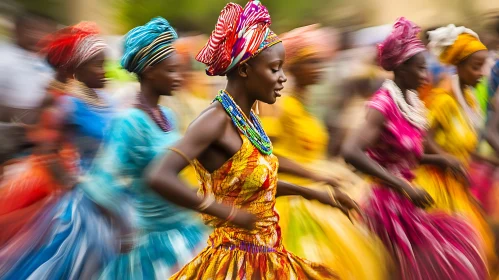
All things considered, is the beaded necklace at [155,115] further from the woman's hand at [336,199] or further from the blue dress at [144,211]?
the woman's hand at [336,199]

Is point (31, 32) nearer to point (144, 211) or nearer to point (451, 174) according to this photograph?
point (144, 211)

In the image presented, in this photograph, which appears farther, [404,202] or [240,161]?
[404,202]

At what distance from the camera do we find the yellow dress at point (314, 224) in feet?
15.6

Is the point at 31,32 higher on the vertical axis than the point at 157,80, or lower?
lower

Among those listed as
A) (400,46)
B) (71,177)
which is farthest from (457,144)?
(71,177)

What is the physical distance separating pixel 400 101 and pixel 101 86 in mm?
1871

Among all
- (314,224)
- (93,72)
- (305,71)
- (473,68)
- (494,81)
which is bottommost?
(494,81)

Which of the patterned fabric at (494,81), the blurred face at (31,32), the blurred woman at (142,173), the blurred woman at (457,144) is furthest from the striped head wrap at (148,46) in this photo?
the patterned fabric at (494,81)

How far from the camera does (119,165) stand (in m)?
4.28

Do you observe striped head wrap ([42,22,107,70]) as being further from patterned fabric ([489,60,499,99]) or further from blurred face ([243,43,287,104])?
patterned fabric ([489,60,499,99])

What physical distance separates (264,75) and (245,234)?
64 cm

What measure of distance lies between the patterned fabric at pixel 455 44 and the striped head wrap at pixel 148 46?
240 centimetres

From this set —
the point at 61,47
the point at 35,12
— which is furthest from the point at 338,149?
the point at 35,12

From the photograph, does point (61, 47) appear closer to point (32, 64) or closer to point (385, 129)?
point (32, 64)
